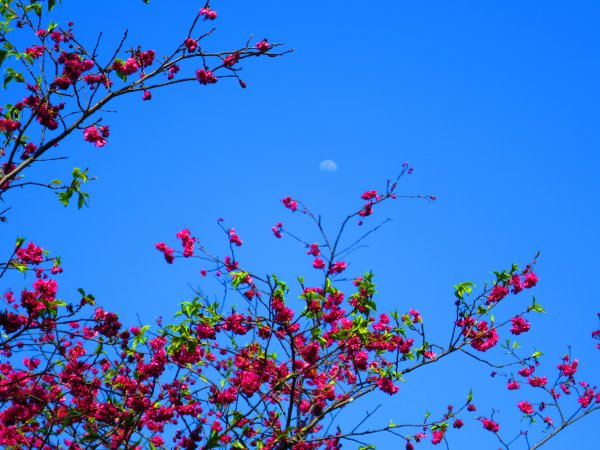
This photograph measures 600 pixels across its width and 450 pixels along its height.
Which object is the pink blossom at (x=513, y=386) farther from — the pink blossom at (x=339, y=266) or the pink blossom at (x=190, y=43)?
the pink blossom at (x=190, y=43)

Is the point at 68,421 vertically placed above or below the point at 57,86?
below

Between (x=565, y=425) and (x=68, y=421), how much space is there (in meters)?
7.84

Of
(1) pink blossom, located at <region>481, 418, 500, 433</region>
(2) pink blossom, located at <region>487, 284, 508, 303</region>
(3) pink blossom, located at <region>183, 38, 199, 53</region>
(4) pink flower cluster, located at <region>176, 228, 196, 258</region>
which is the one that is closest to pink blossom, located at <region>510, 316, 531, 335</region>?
(2) pink blossom, located at <region>487, 284, 508, 303</region>

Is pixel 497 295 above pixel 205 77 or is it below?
below

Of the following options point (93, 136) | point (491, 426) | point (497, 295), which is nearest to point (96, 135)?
point (93, 136)

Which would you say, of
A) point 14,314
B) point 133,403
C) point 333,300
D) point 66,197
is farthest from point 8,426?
point 333,300

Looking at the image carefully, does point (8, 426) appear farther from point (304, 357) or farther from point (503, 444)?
point (503, 444)

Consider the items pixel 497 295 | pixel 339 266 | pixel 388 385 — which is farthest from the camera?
pixel 339 266

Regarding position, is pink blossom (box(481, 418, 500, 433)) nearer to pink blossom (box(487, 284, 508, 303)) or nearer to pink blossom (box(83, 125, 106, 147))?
pink blossom (box(487, 284, 508, 303))

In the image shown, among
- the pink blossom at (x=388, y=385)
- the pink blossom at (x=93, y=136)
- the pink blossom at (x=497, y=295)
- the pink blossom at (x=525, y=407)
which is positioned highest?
the pink blossom at (x=93, y=136)

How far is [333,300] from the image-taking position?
7.46m

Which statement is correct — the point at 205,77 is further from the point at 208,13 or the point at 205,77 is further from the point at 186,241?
the point at 186,241

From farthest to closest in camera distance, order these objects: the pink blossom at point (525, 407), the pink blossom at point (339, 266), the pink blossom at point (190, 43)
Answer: the pink blossom at point (525, 407)
the pink blossom at point (339, 266)
the pink blossom at point (190, 43)

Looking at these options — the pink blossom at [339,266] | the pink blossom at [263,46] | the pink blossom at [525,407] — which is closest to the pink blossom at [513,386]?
the pink blossom at [525,407]
